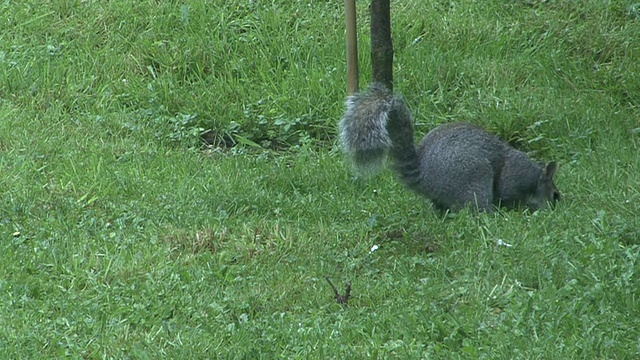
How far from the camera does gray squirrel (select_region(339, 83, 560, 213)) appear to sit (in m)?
6.22

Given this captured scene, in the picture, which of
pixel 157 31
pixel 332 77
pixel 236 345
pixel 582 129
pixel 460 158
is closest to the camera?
pixel 236 345

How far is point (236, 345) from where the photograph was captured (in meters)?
4.78

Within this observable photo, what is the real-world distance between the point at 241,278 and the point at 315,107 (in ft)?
9.30

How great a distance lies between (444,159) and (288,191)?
1089 millimetres

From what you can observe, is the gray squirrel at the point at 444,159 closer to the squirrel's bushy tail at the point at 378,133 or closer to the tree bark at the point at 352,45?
the squirrel's bushy tail at the point at 378,133

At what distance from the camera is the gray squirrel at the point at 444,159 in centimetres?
622

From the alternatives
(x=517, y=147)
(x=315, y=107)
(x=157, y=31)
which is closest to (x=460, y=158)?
(x=517, y=147)

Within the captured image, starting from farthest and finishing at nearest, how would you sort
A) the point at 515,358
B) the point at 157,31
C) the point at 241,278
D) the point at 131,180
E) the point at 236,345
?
1. the point at 157,31
2. the point at 131,180
3. the point at 241,278
4. the point at 236,345
5. the point at 515,358

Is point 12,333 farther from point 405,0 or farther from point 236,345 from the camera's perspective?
point 405,0

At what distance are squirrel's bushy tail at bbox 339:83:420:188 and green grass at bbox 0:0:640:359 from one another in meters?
0.30

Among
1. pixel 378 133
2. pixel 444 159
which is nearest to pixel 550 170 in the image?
pixel 444 159

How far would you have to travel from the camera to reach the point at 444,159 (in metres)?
6.50

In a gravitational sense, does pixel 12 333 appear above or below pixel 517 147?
above

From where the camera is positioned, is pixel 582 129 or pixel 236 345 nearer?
pixel 236 345
